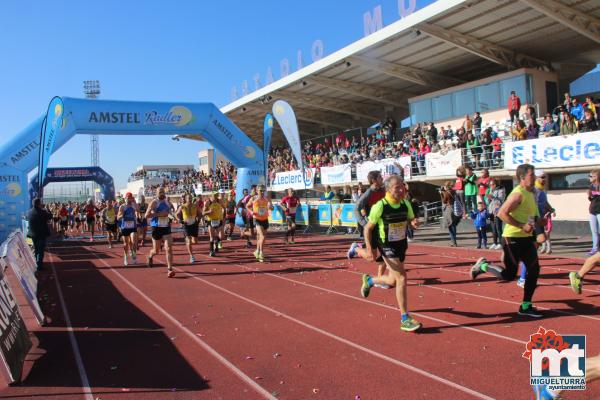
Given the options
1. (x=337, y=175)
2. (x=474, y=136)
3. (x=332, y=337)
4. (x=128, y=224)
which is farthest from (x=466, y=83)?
(x=332, y=337)

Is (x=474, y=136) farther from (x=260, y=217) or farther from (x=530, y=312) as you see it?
(x=530, y=312)

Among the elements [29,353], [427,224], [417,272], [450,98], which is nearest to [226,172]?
[450,98]

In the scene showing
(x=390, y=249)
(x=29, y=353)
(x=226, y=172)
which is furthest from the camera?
(x=226, y=172)

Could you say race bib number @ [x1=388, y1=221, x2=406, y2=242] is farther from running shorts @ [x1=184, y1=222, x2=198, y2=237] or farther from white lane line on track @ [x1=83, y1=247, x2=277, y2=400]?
running shorts @ [x1=184, y1=222, x2=198, y2=237]

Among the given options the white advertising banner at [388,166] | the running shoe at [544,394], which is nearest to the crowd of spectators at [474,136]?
the white advertising banner at [388,166]

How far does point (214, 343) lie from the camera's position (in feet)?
18.2

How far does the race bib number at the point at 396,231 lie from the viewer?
5.81 metres

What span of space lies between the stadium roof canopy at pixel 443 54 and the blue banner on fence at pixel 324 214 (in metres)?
7.90

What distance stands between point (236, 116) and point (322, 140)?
7.16 metres

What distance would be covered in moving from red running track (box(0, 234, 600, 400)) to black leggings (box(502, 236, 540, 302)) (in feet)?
1.45

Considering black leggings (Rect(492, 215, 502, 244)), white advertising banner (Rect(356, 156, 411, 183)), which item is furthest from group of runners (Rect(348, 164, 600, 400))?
white advertising banner (Rect(356, 156, 411, 183))

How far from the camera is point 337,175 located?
2366 centimetres

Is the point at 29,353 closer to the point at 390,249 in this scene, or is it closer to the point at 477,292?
the point at 390,249

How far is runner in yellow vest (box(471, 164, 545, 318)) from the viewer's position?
5.77 m
